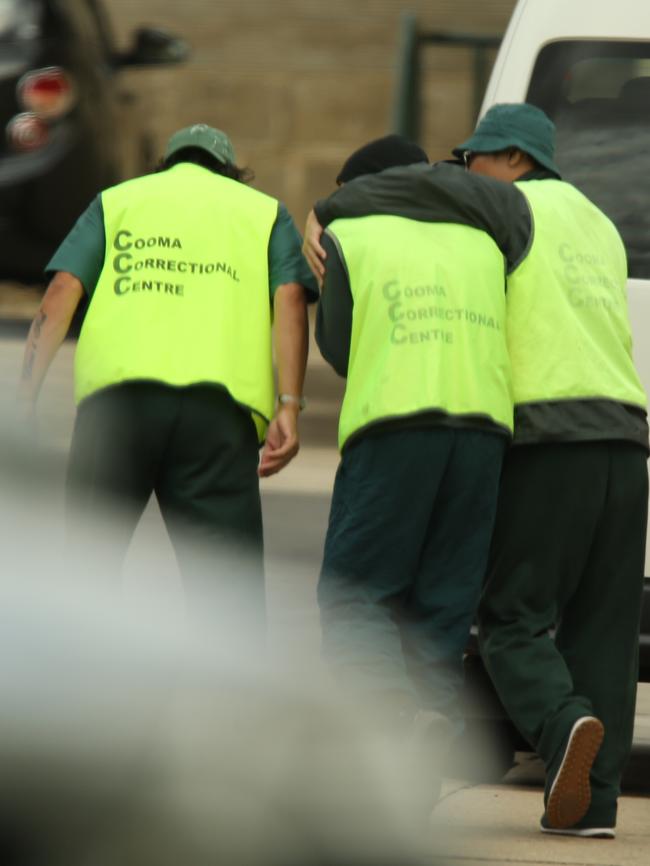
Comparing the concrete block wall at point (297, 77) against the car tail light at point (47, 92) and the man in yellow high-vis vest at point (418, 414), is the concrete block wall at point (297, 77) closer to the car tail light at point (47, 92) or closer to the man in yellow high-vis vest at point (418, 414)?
the car tail light at point (47, 92)

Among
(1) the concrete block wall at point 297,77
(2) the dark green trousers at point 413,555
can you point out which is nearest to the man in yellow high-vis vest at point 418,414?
(2) the dark green trousers at point 413,555

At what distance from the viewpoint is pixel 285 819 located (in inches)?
128

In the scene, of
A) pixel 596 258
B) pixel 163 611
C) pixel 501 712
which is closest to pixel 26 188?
pixel 501 712

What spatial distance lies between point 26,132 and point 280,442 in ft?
19.3

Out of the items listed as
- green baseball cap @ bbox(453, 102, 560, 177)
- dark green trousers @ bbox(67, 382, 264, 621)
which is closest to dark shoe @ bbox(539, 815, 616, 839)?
dark green trousers @ bbox(67, 382, 264, 621)

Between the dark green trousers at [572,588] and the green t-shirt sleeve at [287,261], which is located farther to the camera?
the green t-shirt sleeve at [287,261]

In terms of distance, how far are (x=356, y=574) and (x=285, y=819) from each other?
1.82m

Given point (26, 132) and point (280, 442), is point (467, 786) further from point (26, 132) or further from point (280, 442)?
point (26, 132)

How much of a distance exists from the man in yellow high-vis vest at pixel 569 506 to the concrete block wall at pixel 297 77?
46.3ft

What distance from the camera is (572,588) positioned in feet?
16.9

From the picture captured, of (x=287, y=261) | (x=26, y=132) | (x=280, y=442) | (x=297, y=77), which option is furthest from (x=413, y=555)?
(x=297, y=77)

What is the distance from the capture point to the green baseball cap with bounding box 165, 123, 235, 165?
547cm

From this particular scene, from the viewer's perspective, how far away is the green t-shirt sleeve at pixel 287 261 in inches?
211

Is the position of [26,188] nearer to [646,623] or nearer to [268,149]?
[646,623]
